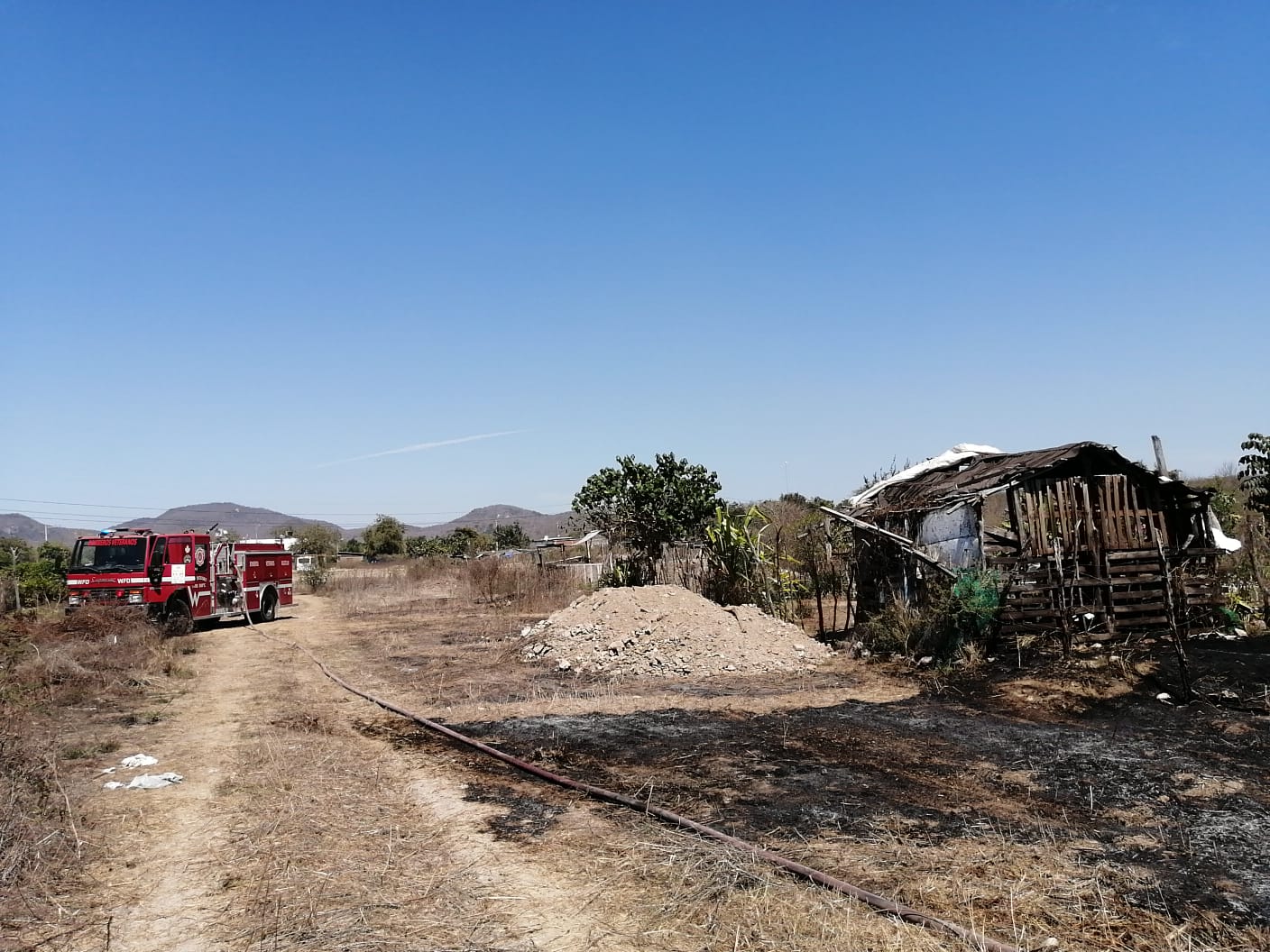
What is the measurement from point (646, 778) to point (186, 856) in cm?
348

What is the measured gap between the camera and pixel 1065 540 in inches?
542

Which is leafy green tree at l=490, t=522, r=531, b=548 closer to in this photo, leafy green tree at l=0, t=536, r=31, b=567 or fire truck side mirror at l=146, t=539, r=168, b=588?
leafy green tree at l=0, t=536, r=31, b=567

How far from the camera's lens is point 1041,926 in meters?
4.46

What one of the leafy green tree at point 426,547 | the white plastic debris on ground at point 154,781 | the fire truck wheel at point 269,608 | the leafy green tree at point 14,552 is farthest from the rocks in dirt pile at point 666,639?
the leafy green tree at point 426,547

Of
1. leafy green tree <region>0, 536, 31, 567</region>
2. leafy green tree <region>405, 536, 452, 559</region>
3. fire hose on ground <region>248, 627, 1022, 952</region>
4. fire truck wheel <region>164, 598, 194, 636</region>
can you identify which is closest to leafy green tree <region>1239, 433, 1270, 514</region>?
fire hose on ground <region>248, 627, 1022, 952</region>

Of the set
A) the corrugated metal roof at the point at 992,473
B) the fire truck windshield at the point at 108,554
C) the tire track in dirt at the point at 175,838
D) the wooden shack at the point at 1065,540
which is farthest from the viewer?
the fire truck windshield at the point at 108,554

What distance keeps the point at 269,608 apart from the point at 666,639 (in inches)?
602

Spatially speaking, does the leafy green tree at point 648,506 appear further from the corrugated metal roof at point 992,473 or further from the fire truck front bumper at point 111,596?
the fire truck front bumper at point 111,596

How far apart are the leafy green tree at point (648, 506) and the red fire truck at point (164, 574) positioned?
9.10 meters

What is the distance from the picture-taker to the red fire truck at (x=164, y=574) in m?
19.1

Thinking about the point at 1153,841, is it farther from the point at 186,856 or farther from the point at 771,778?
the point at 186,856

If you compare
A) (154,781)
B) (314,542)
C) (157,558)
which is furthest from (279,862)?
(314,542)

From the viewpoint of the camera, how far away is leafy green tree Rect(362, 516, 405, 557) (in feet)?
229

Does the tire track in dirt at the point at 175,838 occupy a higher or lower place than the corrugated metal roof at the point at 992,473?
lower
